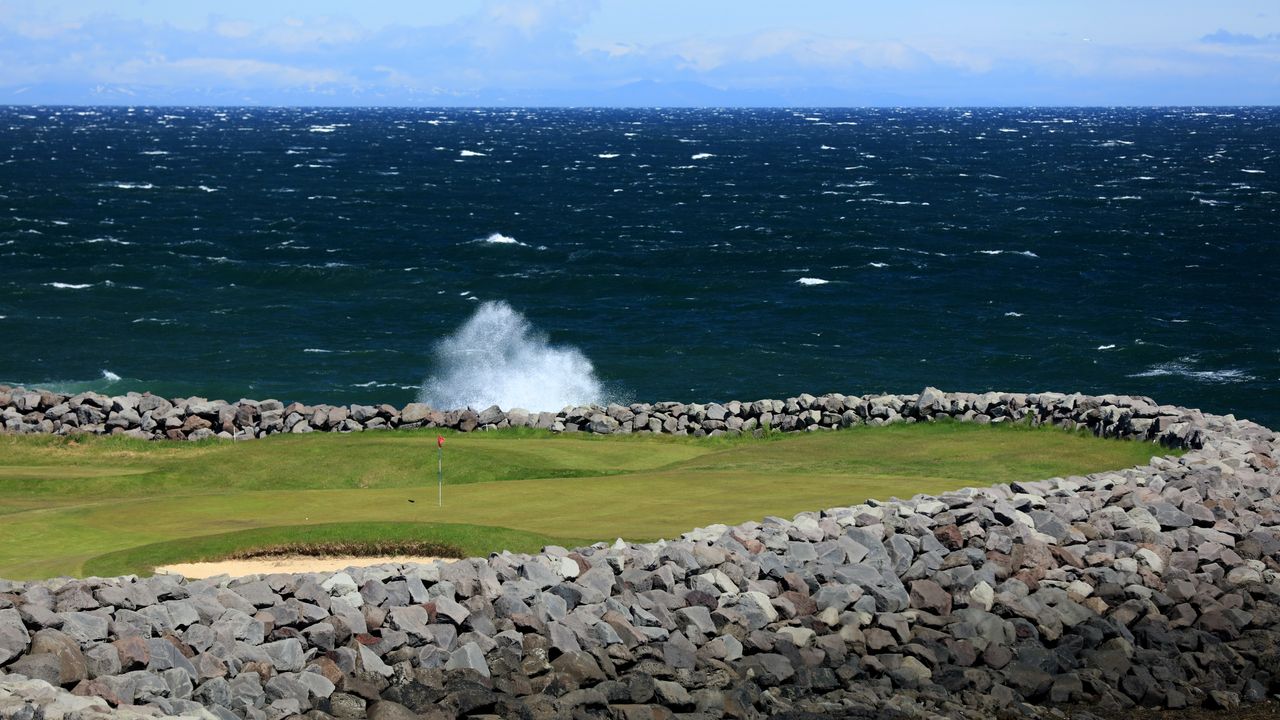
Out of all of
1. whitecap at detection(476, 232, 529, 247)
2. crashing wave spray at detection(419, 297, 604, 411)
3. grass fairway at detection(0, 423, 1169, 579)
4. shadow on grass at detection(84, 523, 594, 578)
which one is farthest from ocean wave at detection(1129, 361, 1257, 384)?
whitecap at detection(476, 232, 529, 247)

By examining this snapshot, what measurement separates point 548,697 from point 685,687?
1.49 meters

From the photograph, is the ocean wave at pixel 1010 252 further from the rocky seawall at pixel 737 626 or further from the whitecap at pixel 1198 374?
the rocky seawall at pixel 737 626

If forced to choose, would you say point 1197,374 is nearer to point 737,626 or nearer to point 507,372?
point 507,372

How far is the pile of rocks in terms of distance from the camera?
32.5 metres

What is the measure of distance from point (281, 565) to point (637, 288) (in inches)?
1931

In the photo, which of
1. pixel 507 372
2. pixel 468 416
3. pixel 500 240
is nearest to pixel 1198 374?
pixel 507 372

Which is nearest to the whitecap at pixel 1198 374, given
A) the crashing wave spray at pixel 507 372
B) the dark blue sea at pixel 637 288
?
the dark blue sea at pixel 637 288

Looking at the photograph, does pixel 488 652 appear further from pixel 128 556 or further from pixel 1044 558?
pixel 1044 558

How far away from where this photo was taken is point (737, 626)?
1553 centimetres

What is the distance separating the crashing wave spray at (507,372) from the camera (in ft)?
151

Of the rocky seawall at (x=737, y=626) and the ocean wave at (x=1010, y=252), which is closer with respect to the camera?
the rocky seawall at (x=737, y=626)

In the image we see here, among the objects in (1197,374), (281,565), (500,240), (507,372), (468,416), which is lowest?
(1197,374)

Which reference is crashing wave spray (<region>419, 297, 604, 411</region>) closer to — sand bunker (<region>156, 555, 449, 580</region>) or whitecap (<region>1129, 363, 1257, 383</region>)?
whitecap (<region>1129, 363, 1257, 383</region>)

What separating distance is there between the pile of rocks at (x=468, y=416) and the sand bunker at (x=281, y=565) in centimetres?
1419
